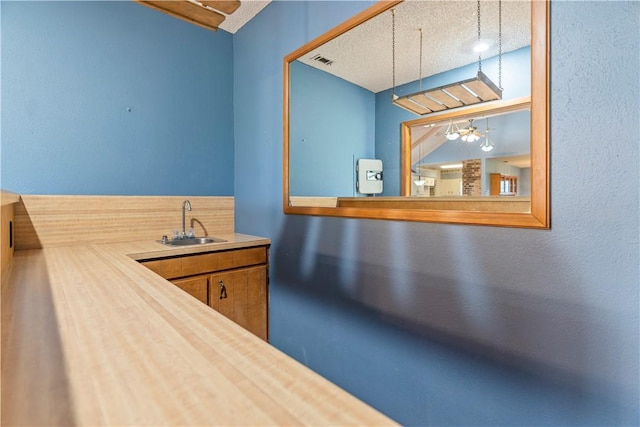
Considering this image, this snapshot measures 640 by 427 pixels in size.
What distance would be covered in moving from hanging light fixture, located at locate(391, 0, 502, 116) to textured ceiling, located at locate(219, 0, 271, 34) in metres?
1.33

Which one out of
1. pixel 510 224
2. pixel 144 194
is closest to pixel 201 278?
pixel 144 194

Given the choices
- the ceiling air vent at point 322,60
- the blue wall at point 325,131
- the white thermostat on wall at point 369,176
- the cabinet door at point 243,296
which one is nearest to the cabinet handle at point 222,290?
the cabinet door at point 243,296

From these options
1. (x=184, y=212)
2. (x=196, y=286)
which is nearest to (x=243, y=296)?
(x=196, y=286)

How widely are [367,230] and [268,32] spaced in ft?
5.83

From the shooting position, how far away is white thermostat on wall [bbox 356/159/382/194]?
177 cm

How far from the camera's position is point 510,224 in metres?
1.13

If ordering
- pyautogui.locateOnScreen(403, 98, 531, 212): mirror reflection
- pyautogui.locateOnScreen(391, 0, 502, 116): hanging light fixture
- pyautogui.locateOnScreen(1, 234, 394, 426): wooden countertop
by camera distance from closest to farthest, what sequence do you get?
pyautogui.locateOnScreen(1, 234, 394, 426): wooden countertop → pyautogui.locateOnScreen(403, 98, 531, 212): mirror reflection → pyautogui.locateOnScreen(391, 0, 502, 116): hanging light fixture

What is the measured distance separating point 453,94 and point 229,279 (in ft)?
5.75

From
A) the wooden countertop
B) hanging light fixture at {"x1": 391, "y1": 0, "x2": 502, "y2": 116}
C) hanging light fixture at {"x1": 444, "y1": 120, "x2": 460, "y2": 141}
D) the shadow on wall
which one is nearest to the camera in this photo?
the wooden countertop

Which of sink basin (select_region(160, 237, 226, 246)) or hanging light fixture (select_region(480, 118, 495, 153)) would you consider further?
sink basin (select_region(160, 237, 226, 246))

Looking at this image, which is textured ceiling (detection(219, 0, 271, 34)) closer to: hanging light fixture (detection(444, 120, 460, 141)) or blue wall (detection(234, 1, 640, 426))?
blue wall (detection(234, 1, 640, 426))

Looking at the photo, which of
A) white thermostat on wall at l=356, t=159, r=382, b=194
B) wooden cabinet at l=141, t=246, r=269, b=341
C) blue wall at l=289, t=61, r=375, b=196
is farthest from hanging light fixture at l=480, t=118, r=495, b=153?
wooden cabinet at l=141, t=246, r=269, b=341

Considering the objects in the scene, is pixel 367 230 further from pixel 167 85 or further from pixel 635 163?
pixel 167 85

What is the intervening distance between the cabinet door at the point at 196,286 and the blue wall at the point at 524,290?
71cm
